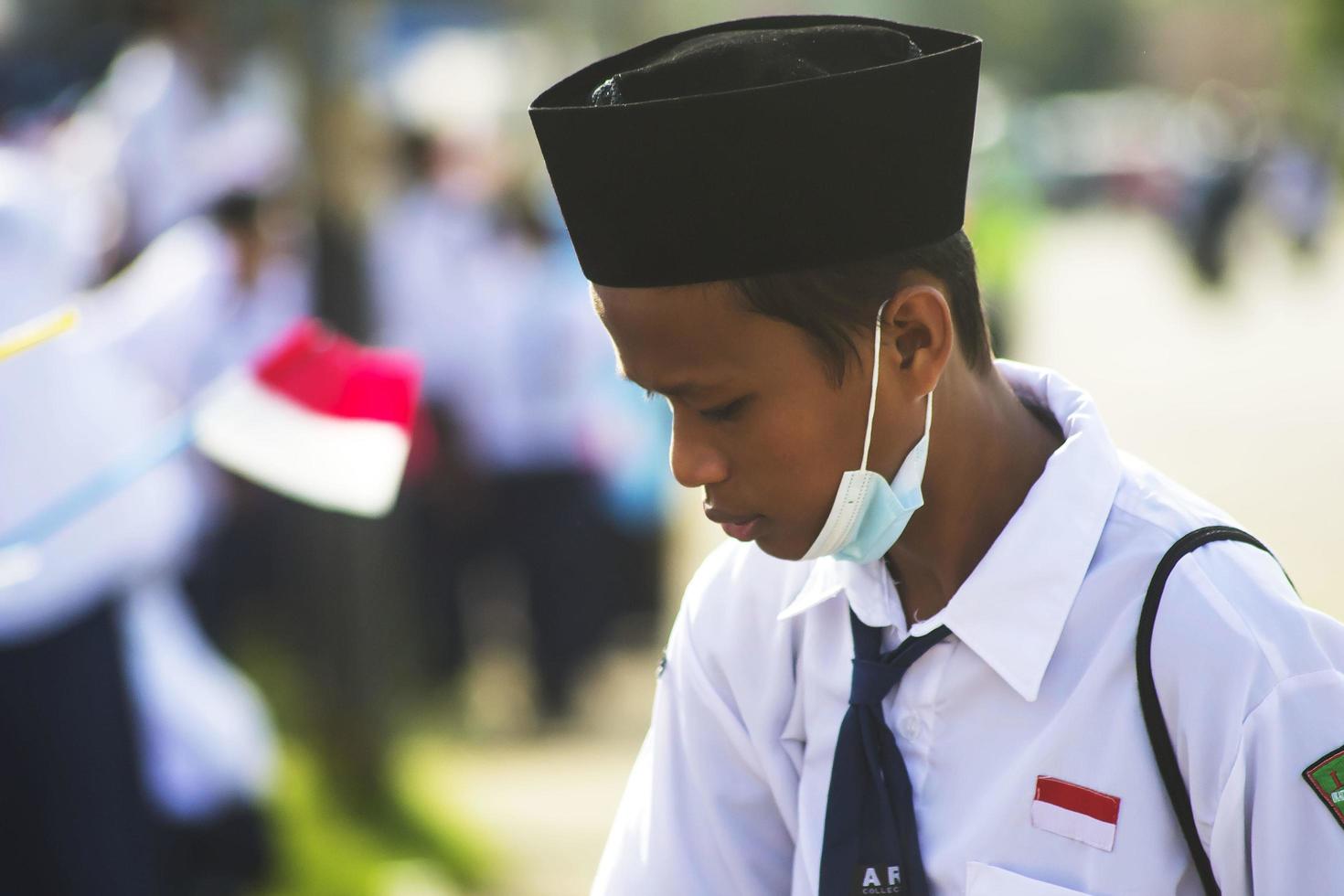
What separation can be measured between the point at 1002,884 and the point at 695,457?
1.84 feet

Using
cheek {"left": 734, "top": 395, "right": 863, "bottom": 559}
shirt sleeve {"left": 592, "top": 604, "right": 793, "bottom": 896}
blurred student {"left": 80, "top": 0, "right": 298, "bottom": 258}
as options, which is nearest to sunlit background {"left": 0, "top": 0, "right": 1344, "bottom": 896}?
blurred student {"left": 80, "top": 0, "right": 298, "bottom": 258}

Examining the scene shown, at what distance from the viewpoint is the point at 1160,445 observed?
10.9m

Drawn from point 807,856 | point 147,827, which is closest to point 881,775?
point 807,856

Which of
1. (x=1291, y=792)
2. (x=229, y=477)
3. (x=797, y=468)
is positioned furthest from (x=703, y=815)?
(x=229, y=477)

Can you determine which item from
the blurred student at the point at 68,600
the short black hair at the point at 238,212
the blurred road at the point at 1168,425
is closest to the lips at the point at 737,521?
the blurred student at the point at 68,600

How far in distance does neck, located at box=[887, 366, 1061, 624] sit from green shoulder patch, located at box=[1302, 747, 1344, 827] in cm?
47

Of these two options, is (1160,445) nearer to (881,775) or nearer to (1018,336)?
(1018,336)

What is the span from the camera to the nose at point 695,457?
1.89 m

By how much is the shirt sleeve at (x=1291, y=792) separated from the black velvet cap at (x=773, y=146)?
625 millimetres

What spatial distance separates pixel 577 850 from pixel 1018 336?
422 inches

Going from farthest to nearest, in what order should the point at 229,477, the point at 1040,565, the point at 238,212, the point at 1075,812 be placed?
the point at 229,477, the point at 238,212, the point at 1040,565, the point at 1075,812

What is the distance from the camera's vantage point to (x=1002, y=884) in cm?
179

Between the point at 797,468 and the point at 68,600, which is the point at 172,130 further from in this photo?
the point at 797,468

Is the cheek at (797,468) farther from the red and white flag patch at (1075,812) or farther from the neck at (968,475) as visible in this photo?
the red and white flag patch at (1075,812)
